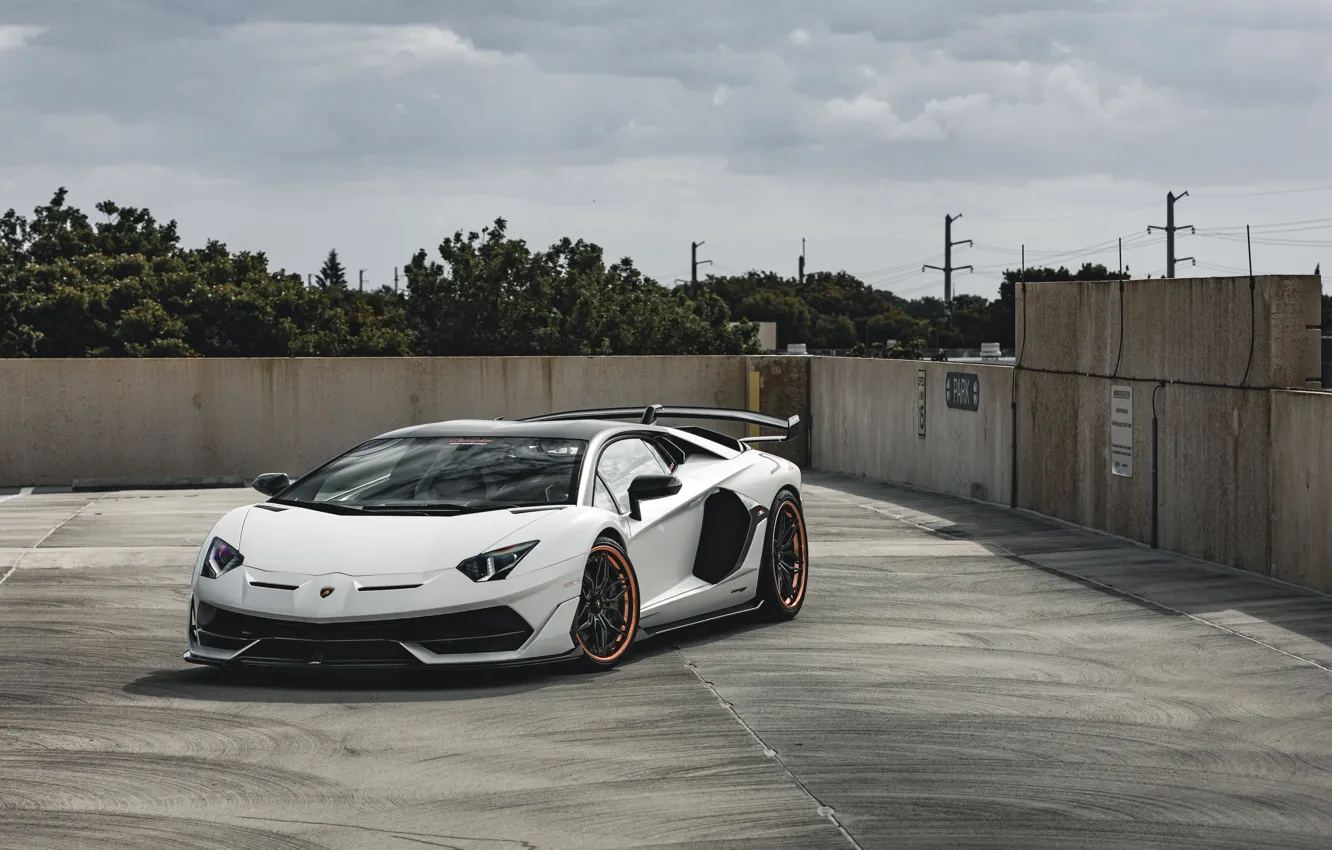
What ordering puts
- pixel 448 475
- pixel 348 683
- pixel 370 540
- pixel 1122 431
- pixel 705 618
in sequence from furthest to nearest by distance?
pixel 1122 431 < pixel 705 618 < pixel 448 475 < pixel 348 683 < pixel 370 540

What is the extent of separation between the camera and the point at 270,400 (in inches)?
1028

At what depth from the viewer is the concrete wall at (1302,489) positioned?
1219 centimetres

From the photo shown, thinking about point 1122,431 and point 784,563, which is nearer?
point 784,563

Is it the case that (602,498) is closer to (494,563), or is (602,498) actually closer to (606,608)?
(606,608)

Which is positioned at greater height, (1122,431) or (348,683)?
(1122,431)

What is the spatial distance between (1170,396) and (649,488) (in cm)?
704

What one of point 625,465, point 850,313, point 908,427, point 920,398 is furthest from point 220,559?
point 850,313

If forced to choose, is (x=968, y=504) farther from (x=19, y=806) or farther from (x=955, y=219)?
(x=955, y=219)

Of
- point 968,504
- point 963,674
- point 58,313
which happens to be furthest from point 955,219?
point 963,674

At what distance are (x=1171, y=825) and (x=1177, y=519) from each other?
8.93 m

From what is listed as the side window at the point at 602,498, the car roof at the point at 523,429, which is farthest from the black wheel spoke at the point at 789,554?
the side window at the point at 602,498

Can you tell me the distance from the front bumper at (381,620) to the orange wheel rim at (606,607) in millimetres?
231

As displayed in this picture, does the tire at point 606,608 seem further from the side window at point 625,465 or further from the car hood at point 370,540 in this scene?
the side window at point 625,465

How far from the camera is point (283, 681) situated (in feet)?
28.1
